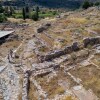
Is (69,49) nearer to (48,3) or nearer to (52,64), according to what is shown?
(52,64)

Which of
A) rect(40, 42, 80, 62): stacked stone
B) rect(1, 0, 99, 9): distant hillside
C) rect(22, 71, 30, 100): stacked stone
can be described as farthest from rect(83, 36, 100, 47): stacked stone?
rect(1, 0, 99, 9): distant hillside

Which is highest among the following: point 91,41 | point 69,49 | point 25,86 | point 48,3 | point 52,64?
point 91,41

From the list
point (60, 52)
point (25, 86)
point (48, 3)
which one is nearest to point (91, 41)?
point (60, 52)

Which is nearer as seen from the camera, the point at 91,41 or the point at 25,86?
the point at 25,86

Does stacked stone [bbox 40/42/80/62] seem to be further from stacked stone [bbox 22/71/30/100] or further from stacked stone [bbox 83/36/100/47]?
stacked stone [bbox 22/71/30/100]

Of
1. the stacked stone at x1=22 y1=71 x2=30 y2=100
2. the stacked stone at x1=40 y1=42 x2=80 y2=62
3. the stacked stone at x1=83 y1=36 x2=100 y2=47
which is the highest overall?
the stacked stone at x1=83 y1=36 x2=100 y2=47

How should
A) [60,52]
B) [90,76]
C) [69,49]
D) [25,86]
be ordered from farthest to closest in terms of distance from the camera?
[69,49] < [60,52] < [90,76] < [25,86]

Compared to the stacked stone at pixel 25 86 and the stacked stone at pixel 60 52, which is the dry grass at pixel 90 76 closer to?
the stacked stone at pixel 60 52

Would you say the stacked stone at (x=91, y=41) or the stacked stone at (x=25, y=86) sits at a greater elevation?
the stacked stone at (x=91, y=41)

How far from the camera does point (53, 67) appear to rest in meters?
30.1

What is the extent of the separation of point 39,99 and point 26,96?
4.48ft

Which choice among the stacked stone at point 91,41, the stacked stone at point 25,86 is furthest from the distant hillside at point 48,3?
the stacked stone at point 25,86

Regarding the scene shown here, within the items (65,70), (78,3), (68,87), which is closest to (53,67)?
(65,70)

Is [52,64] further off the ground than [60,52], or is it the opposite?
[60,52]
